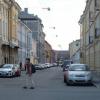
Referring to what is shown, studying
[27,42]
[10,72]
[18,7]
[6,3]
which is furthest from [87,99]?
[27,42]

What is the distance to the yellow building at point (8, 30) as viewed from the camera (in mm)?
66188

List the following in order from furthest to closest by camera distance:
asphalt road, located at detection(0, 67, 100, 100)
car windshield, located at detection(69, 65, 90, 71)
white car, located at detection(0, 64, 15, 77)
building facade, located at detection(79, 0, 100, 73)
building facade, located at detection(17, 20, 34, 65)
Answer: building facade, located at detection(17, 20, 34, 65)
building facade, located at detection(79, 0, 100, 73)
white car, located at detection(0, 64, 15, 77)
car windshield, located at detection(69, 65, 90, 71)
asphalt road, located at detection(0, 67, 100, 100)

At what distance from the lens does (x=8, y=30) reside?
239 feet

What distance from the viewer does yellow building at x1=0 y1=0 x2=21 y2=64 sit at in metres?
66.2

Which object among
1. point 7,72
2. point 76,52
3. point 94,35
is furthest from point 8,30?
point 76,52

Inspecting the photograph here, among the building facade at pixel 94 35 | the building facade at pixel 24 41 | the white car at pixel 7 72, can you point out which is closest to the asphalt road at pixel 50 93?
the white car at pixel 7 72

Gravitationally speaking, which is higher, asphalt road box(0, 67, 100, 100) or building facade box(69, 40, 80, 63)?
building facade box(69, 40, 80, 63)

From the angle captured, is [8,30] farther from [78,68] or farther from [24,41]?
[78,68]

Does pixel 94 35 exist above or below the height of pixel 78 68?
above

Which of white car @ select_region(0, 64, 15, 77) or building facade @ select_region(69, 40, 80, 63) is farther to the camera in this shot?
building facade @ select_region(69, 40, 80, 63)

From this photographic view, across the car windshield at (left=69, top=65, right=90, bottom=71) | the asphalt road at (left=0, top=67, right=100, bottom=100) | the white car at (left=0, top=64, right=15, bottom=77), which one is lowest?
the asphalt road at (left=0, top=67, right=100, bottom=100)

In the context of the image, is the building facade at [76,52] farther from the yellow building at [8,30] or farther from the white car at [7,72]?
the white car at [7,72]

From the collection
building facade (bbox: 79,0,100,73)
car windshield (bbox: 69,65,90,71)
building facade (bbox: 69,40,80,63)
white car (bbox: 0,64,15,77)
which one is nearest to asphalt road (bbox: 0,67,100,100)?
car windshield (bbox: 69,65,90,71)

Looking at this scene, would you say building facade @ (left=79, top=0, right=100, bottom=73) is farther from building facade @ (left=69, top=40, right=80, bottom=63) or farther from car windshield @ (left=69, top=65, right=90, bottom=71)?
building facade @ (left=69, top=40, right=80, bottom=63)
